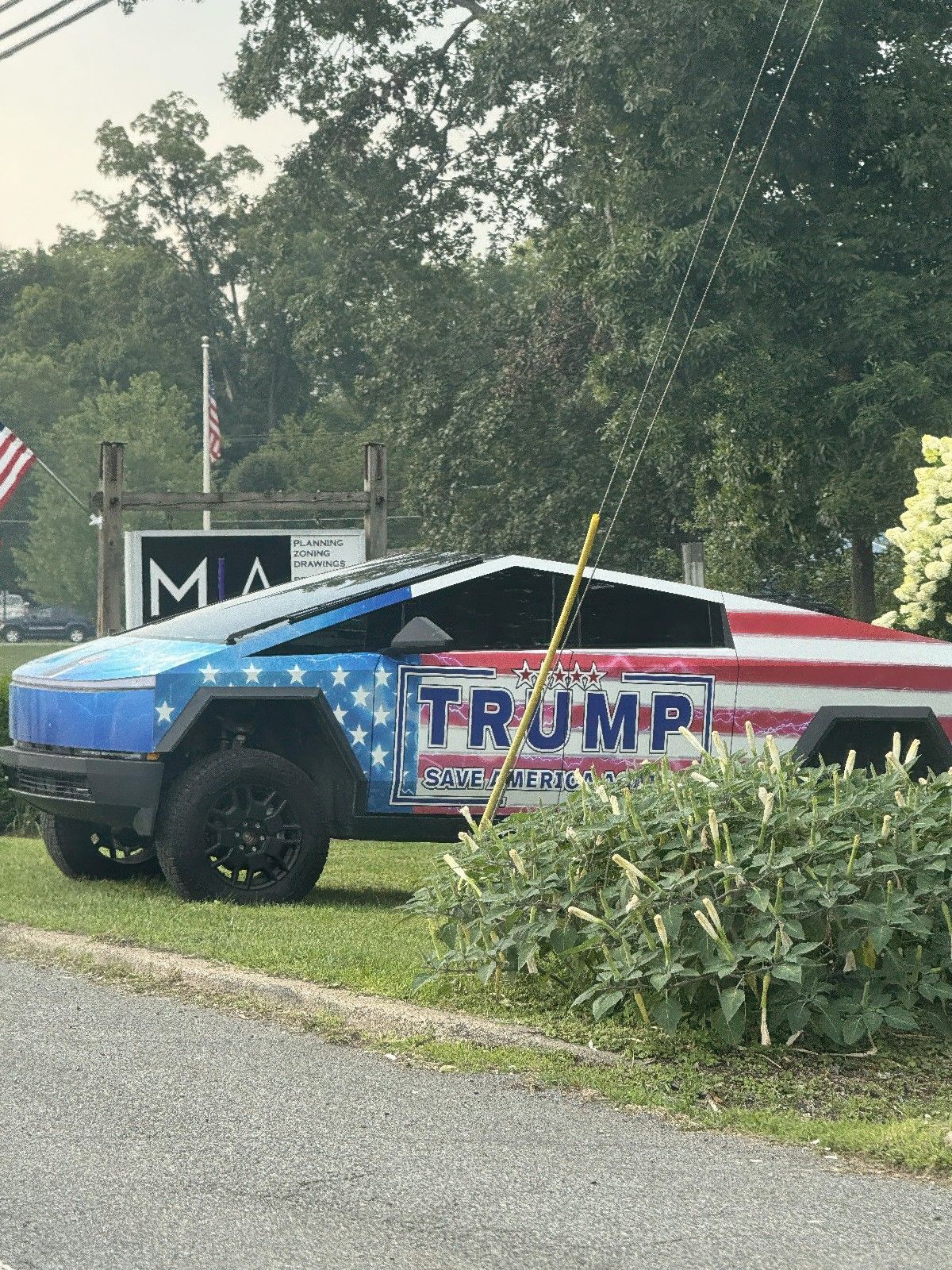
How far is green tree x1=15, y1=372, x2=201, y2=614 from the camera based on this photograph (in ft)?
236

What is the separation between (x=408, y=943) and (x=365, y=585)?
2.30 m

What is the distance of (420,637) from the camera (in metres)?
8.40

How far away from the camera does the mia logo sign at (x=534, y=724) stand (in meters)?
8.61

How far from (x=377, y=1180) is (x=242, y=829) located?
4.09 metres

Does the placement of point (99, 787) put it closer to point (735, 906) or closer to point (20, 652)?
point (735, 906)

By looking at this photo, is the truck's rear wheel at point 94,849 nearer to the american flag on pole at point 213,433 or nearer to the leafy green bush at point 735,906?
the leafy green bush at point 735,906

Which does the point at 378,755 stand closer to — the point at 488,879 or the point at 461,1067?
the point at 488,879

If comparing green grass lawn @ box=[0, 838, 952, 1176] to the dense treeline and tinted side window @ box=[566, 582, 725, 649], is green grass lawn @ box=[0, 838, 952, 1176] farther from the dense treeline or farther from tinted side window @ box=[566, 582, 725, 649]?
the dense treeline

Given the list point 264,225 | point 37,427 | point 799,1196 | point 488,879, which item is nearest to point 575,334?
point 264,225

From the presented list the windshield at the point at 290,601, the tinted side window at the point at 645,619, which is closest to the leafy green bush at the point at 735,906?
the tinted side window at the point at 645,619

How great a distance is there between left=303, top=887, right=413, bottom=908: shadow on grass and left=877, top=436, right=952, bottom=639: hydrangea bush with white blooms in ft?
11.7

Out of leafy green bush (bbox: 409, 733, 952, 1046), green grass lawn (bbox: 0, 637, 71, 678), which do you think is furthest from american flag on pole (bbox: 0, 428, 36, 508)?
green grass lawn (bbox: 0, 637, 71, 678)

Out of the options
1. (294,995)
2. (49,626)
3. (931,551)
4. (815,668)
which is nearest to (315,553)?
(931,551)

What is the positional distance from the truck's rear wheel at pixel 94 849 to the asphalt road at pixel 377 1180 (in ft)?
12.1
